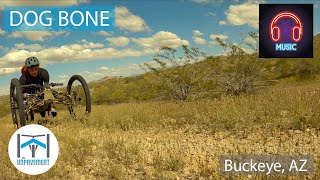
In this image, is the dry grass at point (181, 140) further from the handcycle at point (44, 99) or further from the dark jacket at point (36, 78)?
the dark jacket at point (36, 78)

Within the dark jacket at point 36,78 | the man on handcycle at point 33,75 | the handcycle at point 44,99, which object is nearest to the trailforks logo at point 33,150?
the handcycle at point 44,99

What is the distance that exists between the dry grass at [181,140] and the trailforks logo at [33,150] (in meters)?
0.16

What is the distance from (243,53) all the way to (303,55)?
9.50 metres

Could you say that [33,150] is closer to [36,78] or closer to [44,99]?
[44,99]

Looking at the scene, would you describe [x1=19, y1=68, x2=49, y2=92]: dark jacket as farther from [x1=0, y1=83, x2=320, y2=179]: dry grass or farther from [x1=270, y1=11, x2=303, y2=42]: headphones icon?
[x1=270, y1=11, x2=303, y2=42]: headphones icon

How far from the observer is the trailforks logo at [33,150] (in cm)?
504

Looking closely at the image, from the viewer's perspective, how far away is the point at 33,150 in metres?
5.12

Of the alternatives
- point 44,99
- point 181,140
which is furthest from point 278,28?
point 44,99

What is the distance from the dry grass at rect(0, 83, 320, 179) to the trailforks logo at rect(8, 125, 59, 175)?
0.16 metres

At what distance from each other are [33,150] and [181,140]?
10.3 ft

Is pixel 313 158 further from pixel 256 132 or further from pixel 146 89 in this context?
pixel 146 89

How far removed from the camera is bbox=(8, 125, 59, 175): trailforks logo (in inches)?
198

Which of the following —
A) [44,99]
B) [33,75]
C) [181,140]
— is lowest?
[181,140]

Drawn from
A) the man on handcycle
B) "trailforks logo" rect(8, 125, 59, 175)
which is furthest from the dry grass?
the man on handcycle
